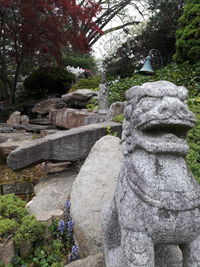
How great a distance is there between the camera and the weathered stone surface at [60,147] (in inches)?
163

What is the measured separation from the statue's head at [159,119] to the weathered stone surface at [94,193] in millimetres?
1344

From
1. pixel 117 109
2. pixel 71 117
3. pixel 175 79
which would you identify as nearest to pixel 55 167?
pixel 117 109

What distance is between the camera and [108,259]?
1.92 meters

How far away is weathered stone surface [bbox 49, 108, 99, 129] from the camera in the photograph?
7762mm

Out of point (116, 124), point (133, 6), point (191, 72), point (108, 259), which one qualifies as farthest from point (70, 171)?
point (133, 6)

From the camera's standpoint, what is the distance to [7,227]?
2.84m

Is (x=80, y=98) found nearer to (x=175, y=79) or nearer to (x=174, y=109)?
(x=175, y=79)

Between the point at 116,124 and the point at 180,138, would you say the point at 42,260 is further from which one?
the point at 116,124

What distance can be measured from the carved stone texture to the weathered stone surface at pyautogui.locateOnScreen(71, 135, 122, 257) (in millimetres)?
1080

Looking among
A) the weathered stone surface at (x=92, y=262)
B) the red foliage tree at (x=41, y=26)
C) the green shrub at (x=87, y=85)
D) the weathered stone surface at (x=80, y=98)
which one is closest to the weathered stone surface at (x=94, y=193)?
the weathered stone surface at (x=92, y=262)

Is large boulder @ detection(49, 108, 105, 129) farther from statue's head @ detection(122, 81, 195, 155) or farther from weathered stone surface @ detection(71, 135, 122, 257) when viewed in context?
statue's head @ detection(122, 81, 195, 155)

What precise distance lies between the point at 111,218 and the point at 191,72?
8.18m

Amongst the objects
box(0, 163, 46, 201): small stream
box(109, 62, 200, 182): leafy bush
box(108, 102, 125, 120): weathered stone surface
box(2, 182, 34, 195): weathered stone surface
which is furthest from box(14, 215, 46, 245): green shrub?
box(108, 102, 125, 120): weathered stone surface

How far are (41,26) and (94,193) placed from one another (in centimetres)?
990
